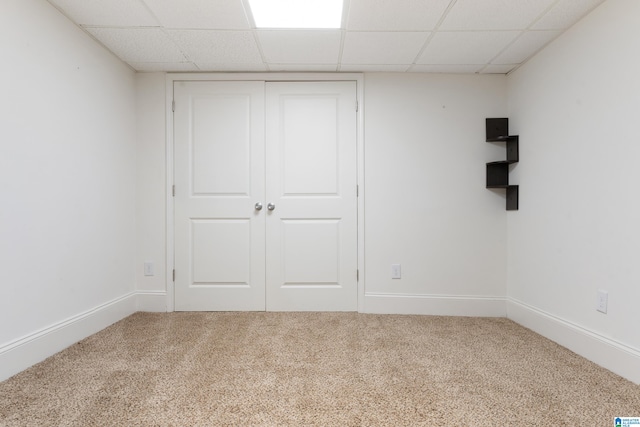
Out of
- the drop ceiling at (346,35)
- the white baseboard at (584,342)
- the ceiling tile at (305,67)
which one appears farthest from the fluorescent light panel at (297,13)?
the white baseboard at (584,342)

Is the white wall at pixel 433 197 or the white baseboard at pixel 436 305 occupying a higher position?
the white wall at pixel 433 197

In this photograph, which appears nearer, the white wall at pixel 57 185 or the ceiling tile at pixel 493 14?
the white wall at pixel 57 185

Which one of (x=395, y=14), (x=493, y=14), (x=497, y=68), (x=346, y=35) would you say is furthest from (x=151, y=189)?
(x=497, y=68)

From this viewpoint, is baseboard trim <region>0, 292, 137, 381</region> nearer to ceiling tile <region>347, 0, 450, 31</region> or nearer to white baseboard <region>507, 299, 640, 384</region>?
ceiling tile <region>347, 0, 450, 31</region>

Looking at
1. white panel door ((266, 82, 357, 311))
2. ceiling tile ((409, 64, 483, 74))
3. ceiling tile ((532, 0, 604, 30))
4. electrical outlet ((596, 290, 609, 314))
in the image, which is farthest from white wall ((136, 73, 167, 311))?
electrical outlet ((596, 290, 609, 314))

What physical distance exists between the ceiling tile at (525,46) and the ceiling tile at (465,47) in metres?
0.07

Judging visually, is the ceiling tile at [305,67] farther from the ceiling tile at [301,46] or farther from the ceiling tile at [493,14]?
the ceiling tile at [493,14]

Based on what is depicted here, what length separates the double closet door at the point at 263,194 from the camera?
2.92 m

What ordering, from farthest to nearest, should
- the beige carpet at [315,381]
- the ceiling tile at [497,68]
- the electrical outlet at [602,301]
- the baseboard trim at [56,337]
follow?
the ceiling tile at [497,68], the electrical outlet at [602,301], the baseboard trim at [56,337], the beige carpet at [315,381]

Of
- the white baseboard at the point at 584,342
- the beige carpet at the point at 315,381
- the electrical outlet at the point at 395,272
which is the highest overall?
the electrical outlet at the point at 395,272

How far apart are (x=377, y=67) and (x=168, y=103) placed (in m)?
1.78

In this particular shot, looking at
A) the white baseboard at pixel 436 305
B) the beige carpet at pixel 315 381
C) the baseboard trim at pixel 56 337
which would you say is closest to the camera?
the beige carpet at pixel 315 381

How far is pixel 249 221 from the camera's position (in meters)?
2.94

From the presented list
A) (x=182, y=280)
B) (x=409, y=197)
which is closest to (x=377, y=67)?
(x=409, y=197)
